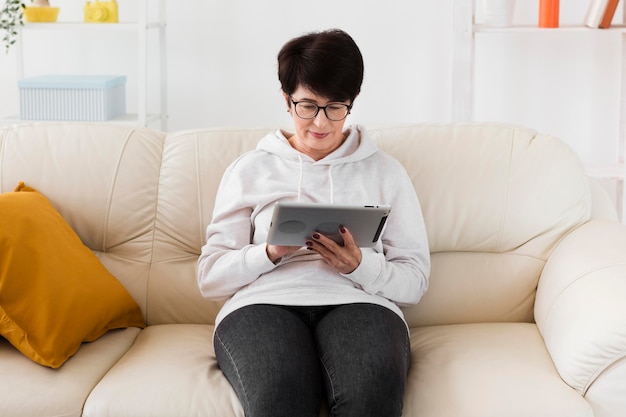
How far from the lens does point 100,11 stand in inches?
125

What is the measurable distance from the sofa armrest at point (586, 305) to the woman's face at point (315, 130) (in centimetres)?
61

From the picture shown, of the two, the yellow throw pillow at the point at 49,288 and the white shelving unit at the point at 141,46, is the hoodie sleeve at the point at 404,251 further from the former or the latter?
the white shelving unit at the point at 141,46

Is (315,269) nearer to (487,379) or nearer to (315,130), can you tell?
(315,130)

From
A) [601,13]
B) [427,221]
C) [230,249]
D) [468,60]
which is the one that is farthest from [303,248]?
[601,13]

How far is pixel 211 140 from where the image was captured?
231 centimetres

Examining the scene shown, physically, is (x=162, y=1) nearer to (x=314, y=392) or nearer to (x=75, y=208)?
(x=75, y=208)

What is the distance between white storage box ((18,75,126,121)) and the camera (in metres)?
3.15

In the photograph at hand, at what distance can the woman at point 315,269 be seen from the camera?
171cm

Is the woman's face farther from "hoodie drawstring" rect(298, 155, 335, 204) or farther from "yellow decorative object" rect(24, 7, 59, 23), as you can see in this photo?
"yellow decorative object" rect(24, 7, 59, 23)

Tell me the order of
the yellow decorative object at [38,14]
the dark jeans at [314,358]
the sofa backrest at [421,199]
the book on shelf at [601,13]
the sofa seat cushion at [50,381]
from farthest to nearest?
the yellow decorative object at [38,14] < the book on shelf at [601,13] < the sofa backrest at [421,199] < the sofa seat cushion at [50,381] < the dark jeans at [314,358]

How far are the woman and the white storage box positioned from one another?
1.19 metres

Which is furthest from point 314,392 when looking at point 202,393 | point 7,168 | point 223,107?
point 223,107

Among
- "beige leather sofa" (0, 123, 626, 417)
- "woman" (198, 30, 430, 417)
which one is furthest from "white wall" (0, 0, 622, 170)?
"woman" (198, 30, 430, 417)

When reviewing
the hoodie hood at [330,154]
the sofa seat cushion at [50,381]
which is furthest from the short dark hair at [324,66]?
the sofa seat cushion at [50,381]
